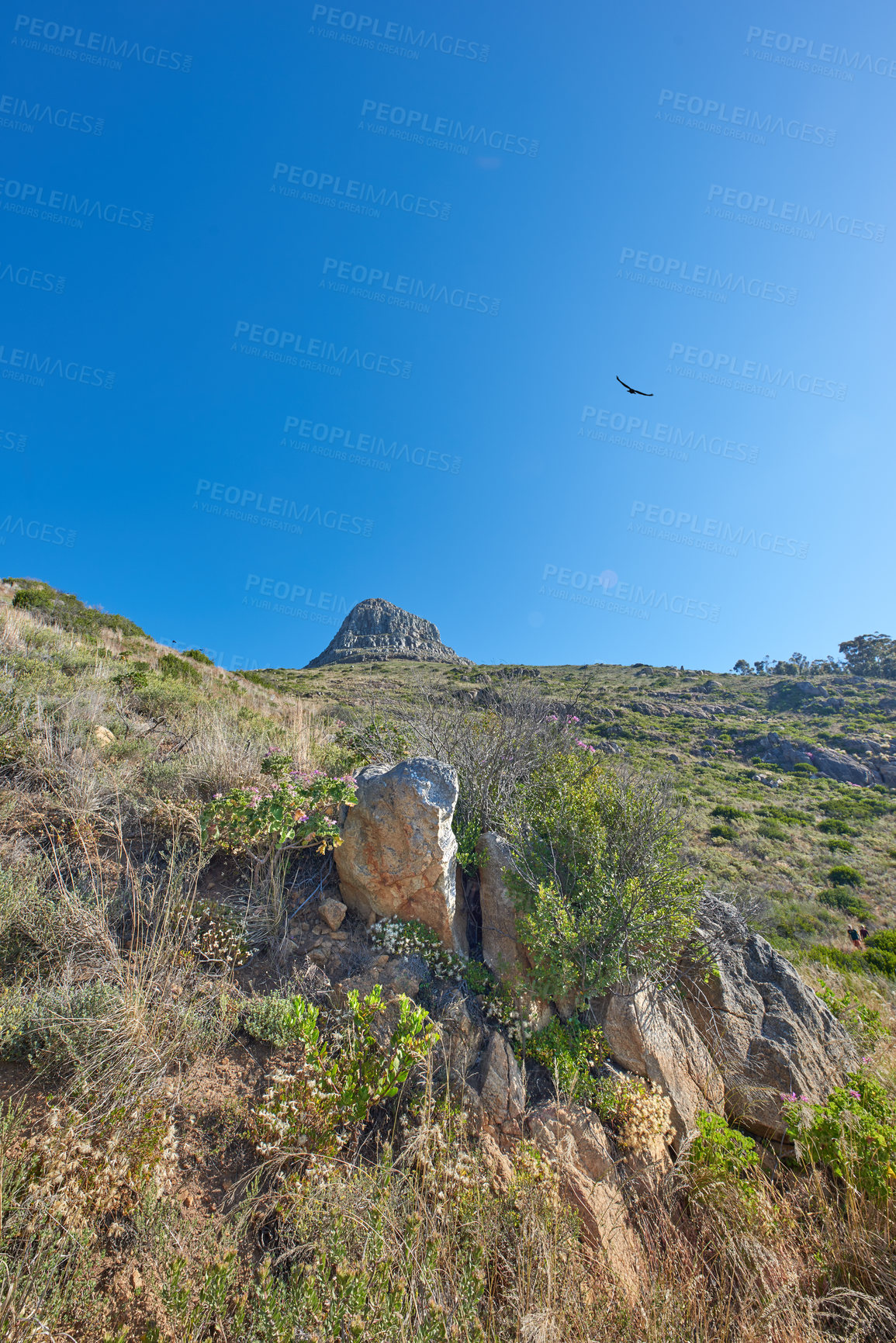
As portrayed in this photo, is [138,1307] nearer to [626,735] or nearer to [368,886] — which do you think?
[368,886]

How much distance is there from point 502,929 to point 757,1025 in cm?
243

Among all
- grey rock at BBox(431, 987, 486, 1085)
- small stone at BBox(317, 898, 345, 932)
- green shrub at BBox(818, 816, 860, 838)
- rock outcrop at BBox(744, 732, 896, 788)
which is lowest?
green shrub at BBox(818, 816, 860, 838)

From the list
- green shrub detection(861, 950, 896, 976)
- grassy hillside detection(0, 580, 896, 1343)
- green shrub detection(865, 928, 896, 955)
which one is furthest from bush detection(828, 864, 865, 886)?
grassy hillside detection(0, 580, 896, 1343)

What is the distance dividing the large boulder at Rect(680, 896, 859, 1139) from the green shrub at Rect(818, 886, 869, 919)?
15.3 metres

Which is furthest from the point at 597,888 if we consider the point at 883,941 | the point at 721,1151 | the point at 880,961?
the point at 883,941

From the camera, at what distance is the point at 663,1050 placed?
3.82 metres

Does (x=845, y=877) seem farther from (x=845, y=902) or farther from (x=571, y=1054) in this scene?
(x=571, y=1054)

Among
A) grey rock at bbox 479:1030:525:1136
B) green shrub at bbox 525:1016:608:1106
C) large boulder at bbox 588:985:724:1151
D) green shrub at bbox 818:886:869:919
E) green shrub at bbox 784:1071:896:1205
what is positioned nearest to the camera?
green shrub at bbox 784:1071:896:1205

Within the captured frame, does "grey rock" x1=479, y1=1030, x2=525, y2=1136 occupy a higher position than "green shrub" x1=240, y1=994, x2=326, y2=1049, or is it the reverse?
"green shrub" x1=240, y1=994, x2=326, y2=1049

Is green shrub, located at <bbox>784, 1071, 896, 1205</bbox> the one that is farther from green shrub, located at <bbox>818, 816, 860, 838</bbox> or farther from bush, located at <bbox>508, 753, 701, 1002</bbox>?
green shrub, located at <bbox>818, 816, 860, 838</bbox>

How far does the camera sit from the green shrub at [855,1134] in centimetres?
281


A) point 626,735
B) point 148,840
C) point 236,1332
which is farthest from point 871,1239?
point 626,735

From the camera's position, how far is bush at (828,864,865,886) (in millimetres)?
17562

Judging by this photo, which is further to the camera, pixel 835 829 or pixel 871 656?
pixel 871 656
